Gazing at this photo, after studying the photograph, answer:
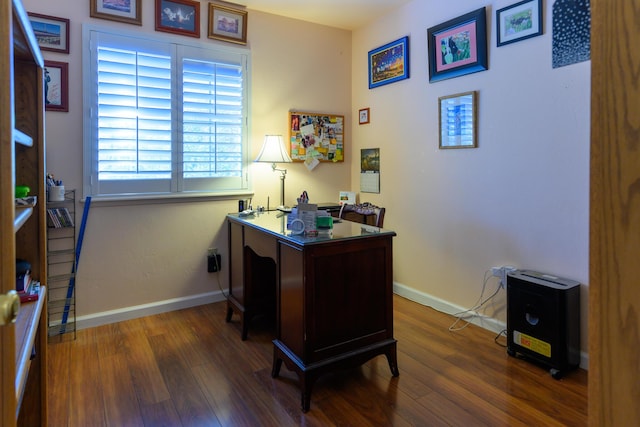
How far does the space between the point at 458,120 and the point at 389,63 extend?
956 mm

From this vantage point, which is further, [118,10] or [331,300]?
[118,10]

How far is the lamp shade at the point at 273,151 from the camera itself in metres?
3.20

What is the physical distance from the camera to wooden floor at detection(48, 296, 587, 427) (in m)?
1.82

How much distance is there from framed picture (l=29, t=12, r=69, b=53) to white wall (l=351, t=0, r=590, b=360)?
243cm

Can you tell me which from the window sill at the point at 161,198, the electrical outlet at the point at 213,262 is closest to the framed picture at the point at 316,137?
the window sill at the point at 161,198

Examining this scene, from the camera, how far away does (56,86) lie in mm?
2627

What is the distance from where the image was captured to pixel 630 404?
535 millimetres

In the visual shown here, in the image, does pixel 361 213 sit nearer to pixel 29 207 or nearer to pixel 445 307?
pixel 445 307

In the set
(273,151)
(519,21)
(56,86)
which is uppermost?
(519,21)

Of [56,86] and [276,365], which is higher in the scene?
[56,86]

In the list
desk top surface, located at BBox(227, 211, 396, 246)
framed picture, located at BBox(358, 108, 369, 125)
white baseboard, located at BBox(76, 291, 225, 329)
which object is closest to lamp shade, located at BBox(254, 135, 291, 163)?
desk top surface, located at BBox(227, 211, 396, 246)

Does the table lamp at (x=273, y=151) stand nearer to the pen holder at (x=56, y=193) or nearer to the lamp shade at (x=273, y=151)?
the lamp shade at (x=273, y=151)

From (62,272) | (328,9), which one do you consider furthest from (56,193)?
(328,9)

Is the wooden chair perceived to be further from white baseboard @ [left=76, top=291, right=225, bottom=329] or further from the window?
white baseboard @ [left=76, top=291, right=225, bottom=329]
